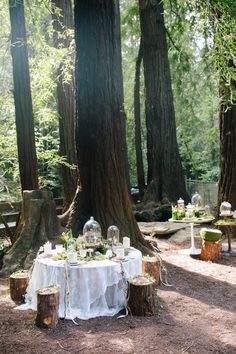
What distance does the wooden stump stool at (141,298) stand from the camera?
17.1ft

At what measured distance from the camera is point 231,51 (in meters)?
7.21

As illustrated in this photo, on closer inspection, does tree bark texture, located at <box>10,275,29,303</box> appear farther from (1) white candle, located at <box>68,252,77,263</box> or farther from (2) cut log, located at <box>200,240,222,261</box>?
(2) cut log, located at <box>200,240,222,261</box>

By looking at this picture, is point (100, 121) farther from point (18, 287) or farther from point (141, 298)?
point (141, 298)

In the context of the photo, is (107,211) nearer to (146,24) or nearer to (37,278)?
(37,278)

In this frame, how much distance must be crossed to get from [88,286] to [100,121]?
2.96 meters

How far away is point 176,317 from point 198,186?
15279 millimetres

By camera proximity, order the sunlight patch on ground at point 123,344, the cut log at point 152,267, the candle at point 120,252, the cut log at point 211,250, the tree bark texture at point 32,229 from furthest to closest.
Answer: the cut log at point 211,250 < the tree bark texture at point 32,229 < the cut log at point 152,267 < the candle at point 120,252 < the sunlight patch on ground at point 123,344

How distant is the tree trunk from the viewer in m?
7.21

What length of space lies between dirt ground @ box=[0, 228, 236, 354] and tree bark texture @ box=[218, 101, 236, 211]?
4.42 m

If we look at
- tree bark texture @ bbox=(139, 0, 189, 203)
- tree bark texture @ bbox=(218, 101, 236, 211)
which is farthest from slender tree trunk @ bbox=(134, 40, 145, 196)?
tree bark texture @ bbox=(218, 101, 236, 211)

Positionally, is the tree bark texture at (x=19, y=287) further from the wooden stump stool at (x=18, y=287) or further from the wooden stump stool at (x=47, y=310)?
the wooden stump stool at (x=47, y=310)

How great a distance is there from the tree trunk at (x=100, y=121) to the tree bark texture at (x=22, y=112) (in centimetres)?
205

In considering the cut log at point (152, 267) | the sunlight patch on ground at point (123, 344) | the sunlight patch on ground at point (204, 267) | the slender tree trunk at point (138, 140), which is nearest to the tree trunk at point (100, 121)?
the cut log at point (152, 267)

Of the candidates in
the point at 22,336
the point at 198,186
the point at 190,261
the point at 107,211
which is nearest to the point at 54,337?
the point at 22,336
